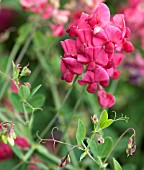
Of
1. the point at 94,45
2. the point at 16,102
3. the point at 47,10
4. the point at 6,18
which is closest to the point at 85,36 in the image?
the point at 94,45

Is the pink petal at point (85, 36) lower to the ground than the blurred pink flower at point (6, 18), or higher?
higher

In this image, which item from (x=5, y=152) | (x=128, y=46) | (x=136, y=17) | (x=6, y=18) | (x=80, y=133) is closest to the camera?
(x=80, y=133)

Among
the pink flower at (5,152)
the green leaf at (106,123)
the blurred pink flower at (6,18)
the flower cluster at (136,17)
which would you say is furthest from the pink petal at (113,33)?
the blurred pink flower at (6,18)

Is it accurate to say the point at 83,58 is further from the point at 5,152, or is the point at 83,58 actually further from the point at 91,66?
the point at 5,152

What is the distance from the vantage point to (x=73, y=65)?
2.93 feet

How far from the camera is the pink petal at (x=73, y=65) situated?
89 cm

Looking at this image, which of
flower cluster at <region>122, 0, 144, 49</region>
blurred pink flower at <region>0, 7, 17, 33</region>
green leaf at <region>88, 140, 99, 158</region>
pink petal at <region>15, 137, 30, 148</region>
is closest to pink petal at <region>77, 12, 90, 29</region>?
green leaf at <region>88, 140, 99, 158</region>

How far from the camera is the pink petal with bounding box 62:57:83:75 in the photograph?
89cm

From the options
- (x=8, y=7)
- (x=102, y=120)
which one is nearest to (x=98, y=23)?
(x=102, y=120)

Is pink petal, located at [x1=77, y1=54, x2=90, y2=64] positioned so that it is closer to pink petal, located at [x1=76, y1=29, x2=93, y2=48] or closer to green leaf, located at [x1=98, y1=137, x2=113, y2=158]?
pink petal, located at [x1=76, y1=29, x2=93, y2=48]

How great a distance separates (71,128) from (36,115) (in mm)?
143

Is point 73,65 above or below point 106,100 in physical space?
above

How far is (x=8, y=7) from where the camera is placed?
5.81ft

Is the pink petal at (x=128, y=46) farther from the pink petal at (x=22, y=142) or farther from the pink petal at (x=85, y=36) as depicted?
the pink petal at (x=22, y=142)
